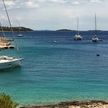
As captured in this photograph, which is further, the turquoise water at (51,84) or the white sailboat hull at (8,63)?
A: the white sailboat hull at (8,63)

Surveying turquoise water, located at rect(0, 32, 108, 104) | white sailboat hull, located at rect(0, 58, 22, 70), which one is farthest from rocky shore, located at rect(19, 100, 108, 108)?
white sailboat hull, located at rect(0, 58, 22, 70)

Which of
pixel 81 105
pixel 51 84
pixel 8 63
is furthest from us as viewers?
→ pixel 8 63

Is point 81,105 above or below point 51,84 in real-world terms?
above

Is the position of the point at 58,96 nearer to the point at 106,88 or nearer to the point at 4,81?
the point at 106,88

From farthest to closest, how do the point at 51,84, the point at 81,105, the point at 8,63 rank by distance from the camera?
the point at 8,63, the point at 51,84, the point at 81,105

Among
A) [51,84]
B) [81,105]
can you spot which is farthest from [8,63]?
[81,105]

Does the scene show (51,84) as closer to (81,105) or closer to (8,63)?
(8,63)

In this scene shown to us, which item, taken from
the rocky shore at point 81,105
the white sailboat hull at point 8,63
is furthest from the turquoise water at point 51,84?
the rocky shore at point 81,105

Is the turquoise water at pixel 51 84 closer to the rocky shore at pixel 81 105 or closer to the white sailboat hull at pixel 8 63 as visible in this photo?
the white sailboat hull at pixel 8 63

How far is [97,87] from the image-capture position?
44156 mm

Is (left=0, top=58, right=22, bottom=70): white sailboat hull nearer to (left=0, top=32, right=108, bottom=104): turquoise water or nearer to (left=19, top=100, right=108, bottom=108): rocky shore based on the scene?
(left=0, top=32, right=108, bottom=104): turquoise water

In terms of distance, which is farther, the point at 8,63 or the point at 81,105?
the point at 8,63

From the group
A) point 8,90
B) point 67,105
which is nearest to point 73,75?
point 8,90

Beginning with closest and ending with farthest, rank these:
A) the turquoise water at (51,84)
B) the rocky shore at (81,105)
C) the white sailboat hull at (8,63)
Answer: the rocky shore at (81,105) < the turquoise water at (51,84) < the white sailboat hull at (8,63)
